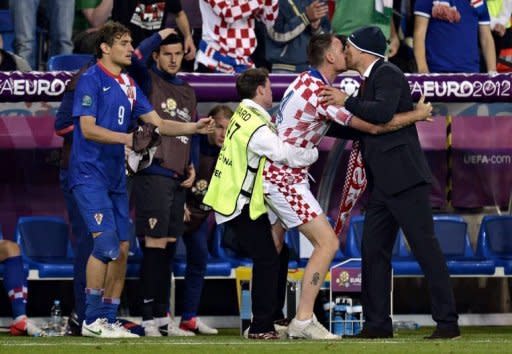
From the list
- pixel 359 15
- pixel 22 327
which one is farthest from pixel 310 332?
pixel 359 15

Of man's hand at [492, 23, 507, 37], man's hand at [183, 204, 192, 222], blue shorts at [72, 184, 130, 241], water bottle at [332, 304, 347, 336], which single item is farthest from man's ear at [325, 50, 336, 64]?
man's hand at [492, 23, 507, 37]

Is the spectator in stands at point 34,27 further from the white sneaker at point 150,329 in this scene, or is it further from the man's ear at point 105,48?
the white sneaker at point 150,329

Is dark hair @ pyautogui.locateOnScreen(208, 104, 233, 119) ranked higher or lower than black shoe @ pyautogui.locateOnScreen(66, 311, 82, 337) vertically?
higher

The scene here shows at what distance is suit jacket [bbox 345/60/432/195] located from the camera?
32.2ft

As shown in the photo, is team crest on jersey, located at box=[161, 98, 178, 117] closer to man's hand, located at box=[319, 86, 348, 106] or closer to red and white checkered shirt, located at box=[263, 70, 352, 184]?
red and white checkered shirt, located at box=[263, 70, 352, 184]

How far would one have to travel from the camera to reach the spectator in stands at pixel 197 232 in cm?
1212

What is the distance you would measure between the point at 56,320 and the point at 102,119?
224 centimetres

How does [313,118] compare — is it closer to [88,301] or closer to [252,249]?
[252,249]

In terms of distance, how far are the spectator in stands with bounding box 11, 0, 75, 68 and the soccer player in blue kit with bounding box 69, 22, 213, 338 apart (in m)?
3.00

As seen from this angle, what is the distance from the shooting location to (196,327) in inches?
484

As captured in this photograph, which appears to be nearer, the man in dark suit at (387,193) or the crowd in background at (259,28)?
the man in dark suit at (387,193)

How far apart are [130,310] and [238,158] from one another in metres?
3.54

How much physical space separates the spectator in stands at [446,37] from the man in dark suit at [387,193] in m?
4.00

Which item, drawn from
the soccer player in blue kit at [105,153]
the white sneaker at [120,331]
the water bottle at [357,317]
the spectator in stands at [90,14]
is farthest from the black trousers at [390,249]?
the spectator in stands at [90,14]
